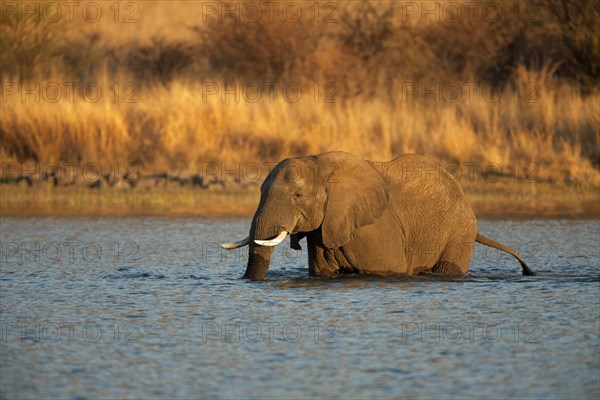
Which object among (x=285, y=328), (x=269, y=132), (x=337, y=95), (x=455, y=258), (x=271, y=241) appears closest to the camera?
(x=285, y=328)

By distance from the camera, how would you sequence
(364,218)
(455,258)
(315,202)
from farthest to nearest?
(455,258)
(364,218)
(315,202)

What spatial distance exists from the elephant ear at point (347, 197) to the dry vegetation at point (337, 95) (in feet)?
27.5

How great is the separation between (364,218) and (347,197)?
0.23 m

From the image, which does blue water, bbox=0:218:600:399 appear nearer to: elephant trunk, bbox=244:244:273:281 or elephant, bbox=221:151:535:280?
elephant trunk, bbox=244:244:273:281

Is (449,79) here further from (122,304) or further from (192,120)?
(122,304)

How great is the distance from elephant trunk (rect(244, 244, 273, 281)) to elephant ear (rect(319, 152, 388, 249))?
1.56 feet

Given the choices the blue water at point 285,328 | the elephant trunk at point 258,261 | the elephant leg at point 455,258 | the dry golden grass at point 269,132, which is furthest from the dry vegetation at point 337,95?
the elephant trunk at point 258,261

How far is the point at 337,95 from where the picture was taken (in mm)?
23797

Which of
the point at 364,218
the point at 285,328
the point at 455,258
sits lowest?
the point at 285,328

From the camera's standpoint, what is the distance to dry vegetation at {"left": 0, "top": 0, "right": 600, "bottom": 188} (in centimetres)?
1883

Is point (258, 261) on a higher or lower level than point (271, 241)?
lower

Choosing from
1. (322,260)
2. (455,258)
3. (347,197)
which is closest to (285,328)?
(347,197)

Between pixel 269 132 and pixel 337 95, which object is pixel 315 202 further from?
pixel 337 95

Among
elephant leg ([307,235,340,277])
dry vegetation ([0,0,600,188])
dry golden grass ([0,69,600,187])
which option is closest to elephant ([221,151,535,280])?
elephant leg ([307,235,340,277])
